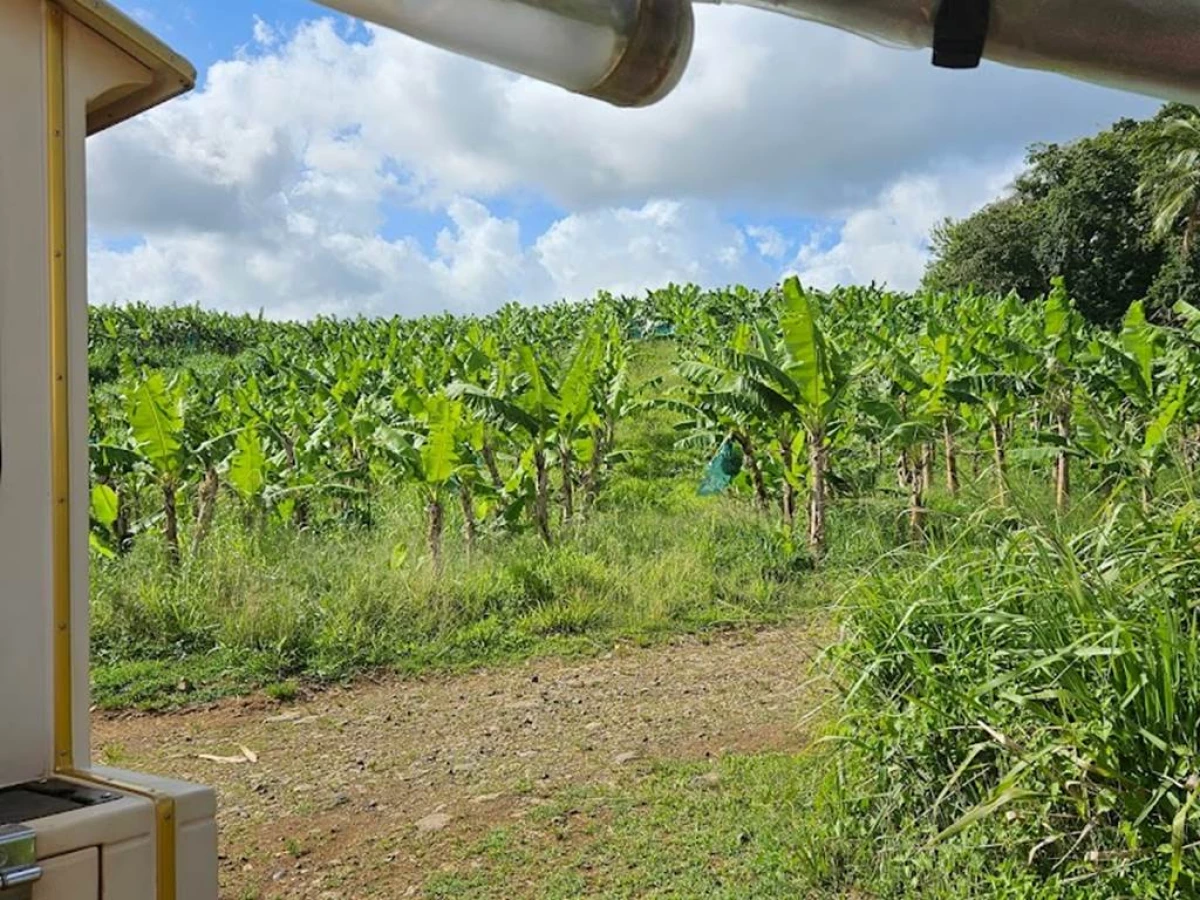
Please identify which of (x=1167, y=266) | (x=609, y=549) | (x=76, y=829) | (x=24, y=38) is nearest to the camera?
(x=76, y=829)

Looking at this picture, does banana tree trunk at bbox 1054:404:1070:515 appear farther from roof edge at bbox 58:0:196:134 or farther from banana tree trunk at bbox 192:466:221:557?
roof edge at bbox 58:0:196:134

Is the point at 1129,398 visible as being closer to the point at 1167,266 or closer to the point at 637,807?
the point at 637,807

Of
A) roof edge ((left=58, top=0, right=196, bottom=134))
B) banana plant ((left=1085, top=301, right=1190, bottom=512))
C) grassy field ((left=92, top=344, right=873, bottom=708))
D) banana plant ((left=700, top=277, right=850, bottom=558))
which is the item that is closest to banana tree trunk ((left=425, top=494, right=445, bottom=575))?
grassy field ((left=92, top=344, right=873, bottom=708))

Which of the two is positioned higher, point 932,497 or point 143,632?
point 932,497

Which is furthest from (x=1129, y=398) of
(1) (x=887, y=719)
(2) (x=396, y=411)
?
(1) (x=887, y=719)

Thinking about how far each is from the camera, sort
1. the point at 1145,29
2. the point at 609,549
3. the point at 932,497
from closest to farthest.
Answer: the point at 1145,29 → the point at 609,549 → the point at 932,497

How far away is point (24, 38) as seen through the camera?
183cm

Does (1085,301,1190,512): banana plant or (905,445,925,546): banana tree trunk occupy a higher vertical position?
(1085,301,1190,512): banana plant

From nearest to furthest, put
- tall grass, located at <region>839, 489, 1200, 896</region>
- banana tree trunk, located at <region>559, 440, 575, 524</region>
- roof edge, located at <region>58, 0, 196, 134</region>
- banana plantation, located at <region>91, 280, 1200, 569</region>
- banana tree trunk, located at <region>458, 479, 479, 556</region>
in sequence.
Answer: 1. roof edge, located at <region>58, 0, 196, 134</region>
2. tall grass, located at <region>839, 489, 1200, 896</region>
3. banana plantation, located at <region>91, 280, 1200, 569</region>
4. banana tree trunk, located at <region>458, 479, 479, 556</region>
5. banana tree trunk, located at <region>559, 440, 575, 524</region>

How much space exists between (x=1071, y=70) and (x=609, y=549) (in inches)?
346

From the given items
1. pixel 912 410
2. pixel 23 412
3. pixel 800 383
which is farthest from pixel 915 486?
pixel 23 412

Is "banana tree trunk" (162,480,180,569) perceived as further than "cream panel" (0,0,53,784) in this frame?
Yes

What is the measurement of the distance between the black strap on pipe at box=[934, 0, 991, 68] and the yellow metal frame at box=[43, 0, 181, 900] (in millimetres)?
1441

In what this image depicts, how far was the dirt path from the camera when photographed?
15.7 feet
